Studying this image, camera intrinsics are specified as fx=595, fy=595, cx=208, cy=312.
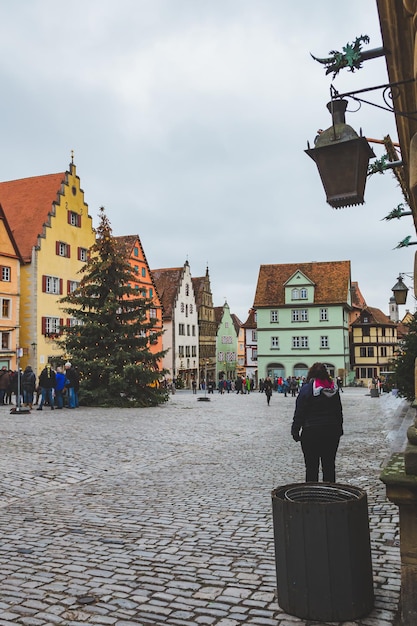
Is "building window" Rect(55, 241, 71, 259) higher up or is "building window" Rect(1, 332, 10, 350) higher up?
"building window" Rect(55, 241, 71, 259)

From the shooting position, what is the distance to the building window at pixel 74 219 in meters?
44.9

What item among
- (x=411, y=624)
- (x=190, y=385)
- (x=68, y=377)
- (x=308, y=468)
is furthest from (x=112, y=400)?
(x=190, y=385)

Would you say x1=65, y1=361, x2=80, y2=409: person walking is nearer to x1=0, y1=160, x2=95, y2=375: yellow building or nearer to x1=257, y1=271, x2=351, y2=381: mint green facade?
x1=0, y1=160, x2=95, y2=375: yellow building

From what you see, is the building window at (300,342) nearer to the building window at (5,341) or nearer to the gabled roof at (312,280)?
the gabled roof at (312,280)

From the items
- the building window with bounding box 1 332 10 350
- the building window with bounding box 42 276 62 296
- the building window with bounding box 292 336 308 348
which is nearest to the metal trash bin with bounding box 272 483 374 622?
the building window with bounding box 1 332 10 350

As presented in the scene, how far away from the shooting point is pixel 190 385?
67438 millimetres

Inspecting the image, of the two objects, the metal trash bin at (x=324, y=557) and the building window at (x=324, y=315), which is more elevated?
the building window at (x=324, y=315)

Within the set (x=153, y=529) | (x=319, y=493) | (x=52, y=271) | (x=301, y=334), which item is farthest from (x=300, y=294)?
(x=319, y=493)

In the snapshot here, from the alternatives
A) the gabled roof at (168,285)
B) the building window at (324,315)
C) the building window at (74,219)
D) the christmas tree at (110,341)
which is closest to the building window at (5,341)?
the building window at (74,219)

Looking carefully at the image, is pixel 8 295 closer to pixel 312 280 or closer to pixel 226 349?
pixel 312 280

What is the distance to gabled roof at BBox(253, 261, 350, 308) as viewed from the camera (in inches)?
2356

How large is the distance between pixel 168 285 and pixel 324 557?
6261cm

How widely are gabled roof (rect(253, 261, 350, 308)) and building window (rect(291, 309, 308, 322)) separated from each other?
1.46 m

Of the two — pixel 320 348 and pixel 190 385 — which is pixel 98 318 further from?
pixel 190 385
